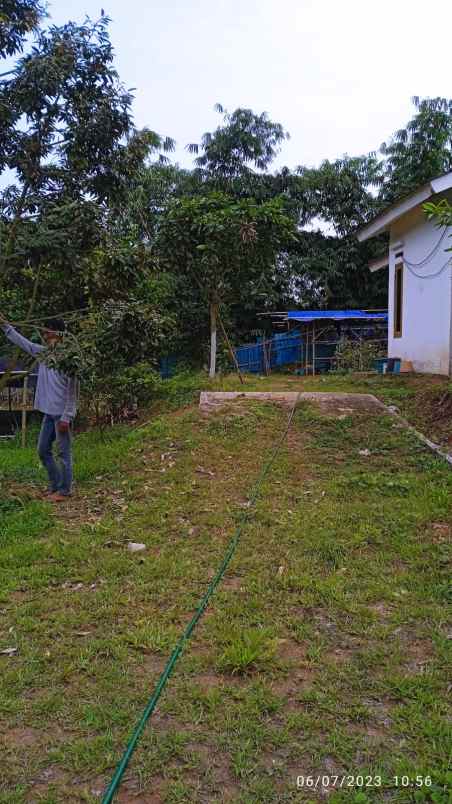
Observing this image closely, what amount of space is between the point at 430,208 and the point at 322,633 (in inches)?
134

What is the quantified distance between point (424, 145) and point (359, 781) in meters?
20.7

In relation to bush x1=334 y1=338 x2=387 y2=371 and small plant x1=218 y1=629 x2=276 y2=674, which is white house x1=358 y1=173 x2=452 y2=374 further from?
small plant x1=218 y1=629 x2=276 y2=674

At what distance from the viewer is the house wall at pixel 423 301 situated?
9.51m

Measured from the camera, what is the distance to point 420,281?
34.5 feet

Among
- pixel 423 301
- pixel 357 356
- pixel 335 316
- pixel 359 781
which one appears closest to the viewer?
pixel 359 781

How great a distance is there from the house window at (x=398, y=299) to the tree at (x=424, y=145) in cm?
835

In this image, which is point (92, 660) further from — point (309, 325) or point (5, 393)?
point (309, 325)

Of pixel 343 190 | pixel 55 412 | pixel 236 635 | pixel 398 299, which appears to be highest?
pixel 343 190

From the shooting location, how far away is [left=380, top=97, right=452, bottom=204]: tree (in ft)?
61.4

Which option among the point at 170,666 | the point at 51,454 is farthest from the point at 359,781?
the point at 51,454

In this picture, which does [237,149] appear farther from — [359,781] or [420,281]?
[359,781]

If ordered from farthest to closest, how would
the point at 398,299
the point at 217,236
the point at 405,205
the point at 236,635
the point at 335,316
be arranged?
the point at 335,316
the point at 398,299
the point at 217,236
the point at 405,205
the point at 236,635

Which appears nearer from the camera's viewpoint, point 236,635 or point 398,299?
point 236,635

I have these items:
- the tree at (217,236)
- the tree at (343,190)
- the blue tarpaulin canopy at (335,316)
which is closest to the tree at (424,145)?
the tree at (343,190)
